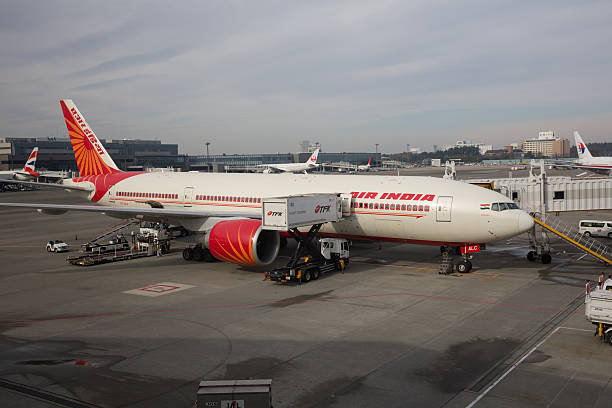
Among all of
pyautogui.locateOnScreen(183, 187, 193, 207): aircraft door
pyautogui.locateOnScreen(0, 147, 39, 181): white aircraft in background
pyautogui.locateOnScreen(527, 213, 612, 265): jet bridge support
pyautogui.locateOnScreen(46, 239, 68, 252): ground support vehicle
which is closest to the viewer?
pyautogui.locateOnScreen(527, 213, 612, 265): jet bridge support

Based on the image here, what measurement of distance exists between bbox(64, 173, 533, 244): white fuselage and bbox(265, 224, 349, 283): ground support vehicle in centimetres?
121

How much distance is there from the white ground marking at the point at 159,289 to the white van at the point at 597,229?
29.0 m

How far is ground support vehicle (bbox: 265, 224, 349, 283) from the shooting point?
2403 centimetres

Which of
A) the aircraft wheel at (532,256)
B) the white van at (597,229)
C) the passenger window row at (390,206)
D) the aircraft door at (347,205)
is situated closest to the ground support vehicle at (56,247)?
the aircraft door at (347,205)

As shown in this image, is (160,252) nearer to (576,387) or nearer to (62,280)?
(62,280)

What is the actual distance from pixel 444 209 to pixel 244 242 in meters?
9.81

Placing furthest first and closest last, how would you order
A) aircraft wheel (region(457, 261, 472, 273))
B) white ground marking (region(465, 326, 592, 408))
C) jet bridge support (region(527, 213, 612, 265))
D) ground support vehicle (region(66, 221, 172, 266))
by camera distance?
1. ground support vehicle (region(66, 221, 172, 266))
2. jet bridge support (region(527, 213, 612, 265))
3. aircraft wheel (region(457, 261, 472, 273))
4. white ground marking (region(465, 326, 592, 408))

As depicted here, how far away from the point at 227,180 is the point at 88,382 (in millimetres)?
20466

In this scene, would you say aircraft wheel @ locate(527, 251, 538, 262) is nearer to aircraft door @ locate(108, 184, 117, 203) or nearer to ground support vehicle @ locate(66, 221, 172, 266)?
ground support vehicle @ locate(66, 221, 172, 266)

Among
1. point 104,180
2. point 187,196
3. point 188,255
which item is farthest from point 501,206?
point 104,180

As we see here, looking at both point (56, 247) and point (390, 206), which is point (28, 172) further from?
point (390, 206)

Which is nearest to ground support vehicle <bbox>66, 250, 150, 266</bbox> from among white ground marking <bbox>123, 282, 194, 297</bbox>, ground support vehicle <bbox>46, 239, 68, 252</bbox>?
ground support vehicle <bbox>46, 239, 68, 252</bbox>

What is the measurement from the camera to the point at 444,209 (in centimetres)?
2494

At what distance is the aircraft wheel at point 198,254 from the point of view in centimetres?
3002
